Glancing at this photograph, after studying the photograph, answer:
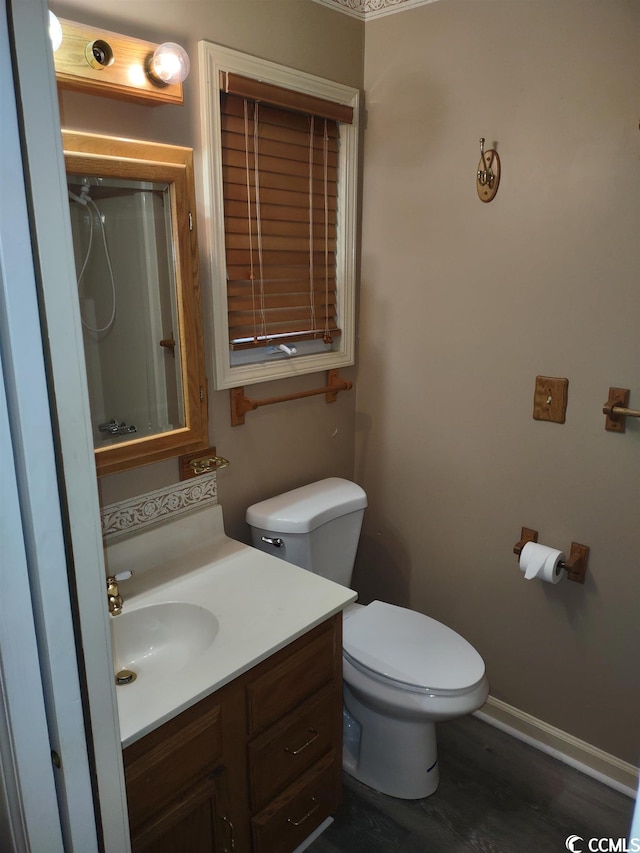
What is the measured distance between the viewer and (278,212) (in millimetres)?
1961

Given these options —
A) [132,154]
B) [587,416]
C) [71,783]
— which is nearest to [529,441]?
[587,416]

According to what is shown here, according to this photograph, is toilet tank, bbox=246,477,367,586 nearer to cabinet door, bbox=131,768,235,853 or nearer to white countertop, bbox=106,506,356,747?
white countertop, bbox=106,506,356,747

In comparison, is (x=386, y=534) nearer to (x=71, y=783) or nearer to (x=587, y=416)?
(x=587, y=416)

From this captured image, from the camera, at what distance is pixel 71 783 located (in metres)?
0.83

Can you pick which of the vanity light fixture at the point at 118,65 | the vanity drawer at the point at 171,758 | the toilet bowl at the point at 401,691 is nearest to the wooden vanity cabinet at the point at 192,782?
the vanity drawer at the point at 171,758

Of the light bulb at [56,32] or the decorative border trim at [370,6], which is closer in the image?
the light bulb at [56,32]

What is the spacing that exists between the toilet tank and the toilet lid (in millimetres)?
195

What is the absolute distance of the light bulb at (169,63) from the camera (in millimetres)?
1452

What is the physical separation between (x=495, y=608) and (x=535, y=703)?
34 centimetres

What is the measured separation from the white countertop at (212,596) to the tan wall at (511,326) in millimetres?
747

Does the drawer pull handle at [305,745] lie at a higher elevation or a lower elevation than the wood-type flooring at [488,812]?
higher

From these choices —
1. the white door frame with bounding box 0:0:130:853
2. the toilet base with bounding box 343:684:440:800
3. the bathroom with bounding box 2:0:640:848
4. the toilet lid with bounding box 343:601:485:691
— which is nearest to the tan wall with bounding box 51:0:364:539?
the bathroom with bounding box 2:0:640:848

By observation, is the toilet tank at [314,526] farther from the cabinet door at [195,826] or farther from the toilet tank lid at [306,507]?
the cabinet door at [195,826]

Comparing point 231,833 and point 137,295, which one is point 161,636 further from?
point 137,295
